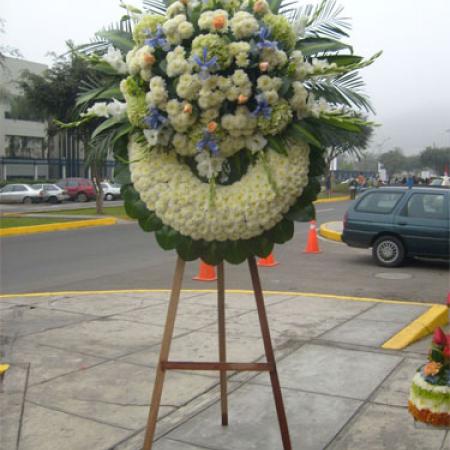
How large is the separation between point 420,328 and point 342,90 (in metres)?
3.70

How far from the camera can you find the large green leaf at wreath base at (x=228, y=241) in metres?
3.53

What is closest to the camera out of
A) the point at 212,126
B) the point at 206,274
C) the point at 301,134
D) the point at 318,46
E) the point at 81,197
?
the point at 212,126

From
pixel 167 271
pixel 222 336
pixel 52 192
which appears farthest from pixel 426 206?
pixel 52 192

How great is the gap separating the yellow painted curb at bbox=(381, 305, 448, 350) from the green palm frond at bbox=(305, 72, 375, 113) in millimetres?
3116

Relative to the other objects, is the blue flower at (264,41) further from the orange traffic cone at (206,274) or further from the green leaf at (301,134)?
the orange traffic cone at (206,274)

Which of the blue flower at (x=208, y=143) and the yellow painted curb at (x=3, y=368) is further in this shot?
the yellow painted curb at (x=3, y=368)

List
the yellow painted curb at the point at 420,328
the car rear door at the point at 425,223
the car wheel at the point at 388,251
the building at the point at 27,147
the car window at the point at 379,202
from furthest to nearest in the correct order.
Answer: the building at the point at 27,147, the car window at the point at 379,202, the car wheel at the point at 388,251, the car rear door at the point at 425,223, the yellow painted curb at the point at 420,328

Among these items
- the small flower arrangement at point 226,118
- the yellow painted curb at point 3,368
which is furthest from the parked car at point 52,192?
the small flower arrangement at point 226,118

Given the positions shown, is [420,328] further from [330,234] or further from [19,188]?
[19,188]

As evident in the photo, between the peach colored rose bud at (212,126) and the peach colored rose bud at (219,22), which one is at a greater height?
the peach colored rose bud at (219,22)

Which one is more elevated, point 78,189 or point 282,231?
point 282,231

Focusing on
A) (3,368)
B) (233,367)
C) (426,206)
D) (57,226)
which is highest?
(426,206)

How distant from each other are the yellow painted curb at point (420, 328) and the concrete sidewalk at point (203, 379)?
11 centimetres

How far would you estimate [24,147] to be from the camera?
185ft
